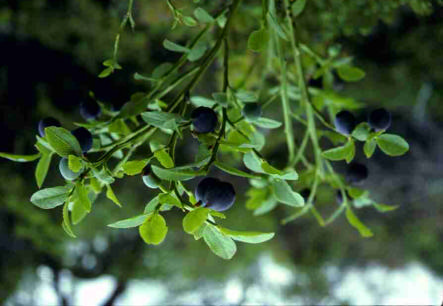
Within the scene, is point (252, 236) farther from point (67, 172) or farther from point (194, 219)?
point (67, 172)

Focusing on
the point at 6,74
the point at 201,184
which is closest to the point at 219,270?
the point at 6,74

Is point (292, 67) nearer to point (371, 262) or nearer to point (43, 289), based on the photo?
point (43, 289)

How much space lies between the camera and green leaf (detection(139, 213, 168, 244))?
0.30m

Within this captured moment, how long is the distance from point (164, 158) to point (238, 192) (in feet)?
3.62

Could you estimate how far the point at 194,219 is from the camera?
28cm

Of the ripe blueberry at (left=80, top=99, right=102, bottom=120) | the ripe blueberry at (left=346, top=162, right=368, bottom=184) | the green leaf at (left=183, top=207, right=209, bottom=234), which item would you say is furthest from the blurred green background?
the green leaf at (left=183, top=207, right=209, bottom=234)

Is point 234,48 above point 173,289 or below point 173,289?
above

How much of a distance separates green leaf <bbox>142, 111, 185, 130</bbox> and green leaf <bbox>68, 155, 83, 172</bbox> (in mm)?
55

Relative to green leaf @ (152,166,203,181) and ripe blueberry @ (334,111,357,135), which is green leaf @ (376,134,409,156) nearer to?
ripe blueberry @ (334,111,357,135)

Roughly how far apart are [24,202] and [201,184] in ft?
3.09

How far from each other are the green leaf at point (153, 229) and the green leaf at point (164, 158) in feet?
0.12

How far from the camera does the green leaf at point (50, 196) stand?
31 cm

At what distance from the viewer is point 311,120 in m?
0.47

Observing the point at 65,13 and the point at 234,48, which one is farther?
the point at 65,13
